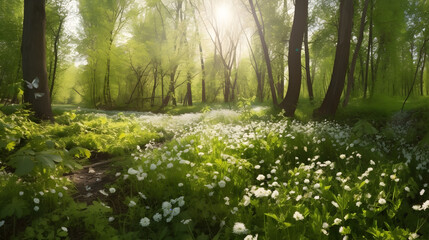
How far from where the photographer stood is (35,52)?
7.32m

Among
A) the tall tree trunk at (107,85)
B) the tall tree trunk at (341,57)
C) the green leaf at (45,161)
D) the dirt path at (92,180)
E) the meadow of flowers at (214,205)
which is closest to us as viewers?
the meadow of flowers at (214,205)

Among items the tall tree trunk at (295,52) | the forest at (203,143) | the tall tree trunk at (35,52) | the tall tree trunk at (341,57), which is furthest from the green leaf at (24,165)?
the tall tree trunk at (341,57)

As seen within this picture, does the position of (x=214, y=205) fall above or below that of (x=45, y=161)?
below

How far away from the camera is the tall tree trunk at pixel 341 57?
29.8 feet

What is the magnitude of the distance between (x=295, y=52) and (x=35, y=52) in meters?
8.72

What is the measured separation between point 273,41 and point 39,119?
869 inches

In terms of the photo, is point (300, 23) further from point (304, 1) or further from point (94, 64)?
point (94, 64)

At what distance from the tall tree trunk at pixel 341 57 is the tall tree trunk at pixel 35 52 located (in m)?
9.71

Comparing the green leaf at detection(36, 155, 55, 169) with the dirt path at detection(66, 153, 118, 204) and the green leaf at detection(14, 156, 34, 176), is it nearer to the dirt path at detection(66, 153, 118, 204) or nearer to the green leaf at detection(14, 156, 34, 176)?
the green leaf at detection(14, 156, 34, 176)

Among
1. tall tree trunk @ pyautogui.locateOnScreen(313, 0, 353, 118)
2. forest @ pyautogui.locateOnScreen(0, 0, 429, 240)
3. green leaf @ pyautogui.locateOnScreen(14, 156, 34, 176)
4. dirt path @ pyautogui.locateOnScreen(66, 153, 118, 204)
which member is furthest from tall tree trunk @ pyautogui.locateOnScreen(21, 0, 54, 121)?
tall tree trunk @ pyautogui.locateOnScreen(313, 0, 353, 118)

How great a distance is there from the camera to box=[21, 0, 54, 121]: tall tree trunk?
7.29 meters

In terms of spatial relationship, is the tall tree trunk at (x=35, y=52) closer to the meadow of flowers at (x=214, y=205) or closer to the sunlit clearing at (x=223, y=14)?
the meadow of flowers at (x=214, y=205)

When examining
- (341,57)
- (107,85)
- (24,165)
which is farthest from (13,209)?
(107,85)

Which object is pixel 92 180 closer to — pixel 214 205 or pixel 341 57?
pixel 214 205
